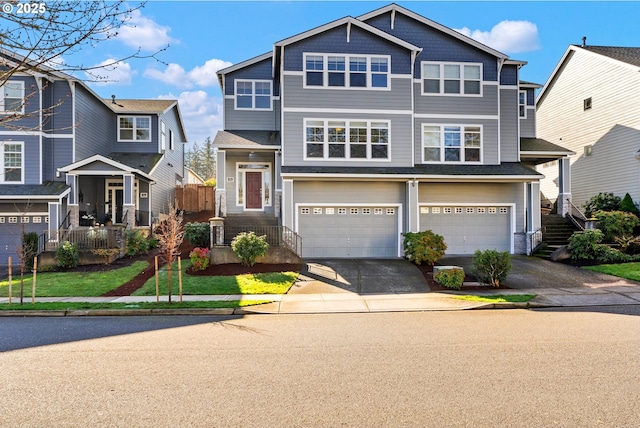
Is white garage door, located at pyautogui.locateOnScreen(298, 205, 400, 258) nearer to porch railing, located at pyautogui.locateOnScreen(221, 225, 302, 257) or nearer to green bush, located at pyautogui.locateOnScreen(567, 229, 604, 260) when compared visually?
porch railing, located at pyautogui.locateOnScreen(221, 225, 302, 257)

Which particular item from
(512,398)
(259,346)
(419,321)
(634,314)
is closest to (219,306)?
(259,346)

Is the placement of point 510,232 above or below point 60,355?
above

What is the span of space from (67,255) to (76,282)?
10.2ft

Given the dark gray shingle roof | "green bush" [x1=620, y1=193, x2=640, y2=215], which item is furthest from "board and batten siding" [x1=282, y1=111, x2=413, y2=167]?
the dark gray shingle roof

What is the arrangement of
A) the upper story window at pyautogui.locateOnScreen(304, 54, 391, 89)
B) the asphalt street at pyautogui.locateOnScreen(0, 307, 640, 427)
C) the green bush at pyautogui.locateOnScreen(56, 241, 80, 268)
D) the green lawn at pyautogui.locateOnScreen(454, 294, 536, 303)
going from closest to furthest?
the asphalt street at pyautogui.locateOnScreen(0, 307, 640, 427) < the green lawn at pyautogui.locateOnScreen(454, 294, 536, 303) < the green bush at pyautogui.locateOnScreen(56, 241, 80, 268) < the upper story window at pyautogui.locateOnScreen(304, 54, 391, 89)

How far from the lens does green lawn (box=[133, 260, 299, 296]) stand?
1202 cm

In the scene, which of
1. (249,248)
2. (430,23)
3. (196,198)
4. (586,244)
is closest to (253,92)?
(430,23)

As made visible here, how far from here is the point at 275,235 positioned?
16297mm

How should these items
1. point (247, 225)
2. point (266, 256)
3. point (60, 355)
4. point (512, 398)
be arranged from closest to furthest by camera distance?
point (512, 398), point (60, 355), point (266, 256), point (247, 225)

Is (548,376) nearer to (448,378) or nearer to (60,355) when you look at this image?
(448,378)

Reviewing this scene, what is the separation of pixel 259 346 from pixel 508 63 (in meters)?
20.3

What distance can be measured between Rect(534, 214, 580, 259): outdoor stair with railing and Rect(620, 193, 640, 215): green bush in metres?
2.47

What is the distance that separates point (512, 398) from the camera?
448 cm

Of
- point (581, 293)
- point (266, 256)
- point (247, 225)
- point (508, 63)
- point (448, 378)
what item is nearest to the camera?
point (448, 378)
